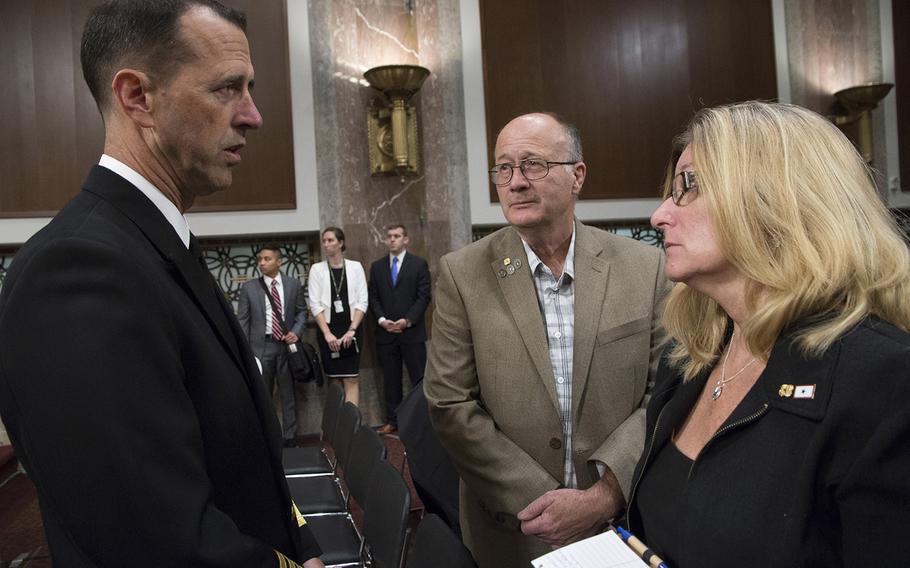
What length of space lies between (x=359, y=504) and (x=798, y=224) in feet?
6.81

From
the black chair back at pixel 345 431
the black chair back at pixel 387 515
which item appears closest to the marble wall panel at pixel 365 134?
the black chair back at pixel 345 431

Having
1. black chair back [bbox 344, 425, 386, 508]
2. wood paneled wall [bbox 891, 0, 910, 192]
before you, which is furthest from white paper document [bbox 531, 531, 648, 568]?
wood paneled wall [bbox 891, 0, 910, 192]

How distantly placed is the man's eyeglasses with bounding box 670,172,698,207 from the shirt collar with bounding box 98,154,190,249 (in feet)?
3.16

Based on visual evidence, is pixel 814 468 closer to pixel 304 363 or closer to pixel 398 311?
pixel 304 363

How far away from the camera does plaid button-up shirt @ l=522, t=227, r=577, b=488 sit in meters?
1.93

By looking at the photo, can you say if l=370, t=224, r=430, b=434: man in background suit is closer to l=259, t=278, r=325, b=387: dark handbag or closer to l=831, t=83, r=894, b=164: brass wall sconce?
l=259, t=278, r=325, b=387: dark handbag

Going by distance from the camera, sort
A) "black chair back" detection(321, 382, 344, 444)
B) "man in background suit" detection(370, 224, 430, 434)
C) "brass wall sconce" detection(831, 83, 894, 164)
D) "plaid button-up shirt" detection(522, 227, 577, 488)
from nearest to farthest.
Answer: "plaid button-up shirt" detection(522, 227, 577, 488) → "black chair back" detection(321, 382, 344, 444) → "man in background suit" detection(370, 224, 430, 434) → "brass wall sconce" detection(831, 83, 894, 164)

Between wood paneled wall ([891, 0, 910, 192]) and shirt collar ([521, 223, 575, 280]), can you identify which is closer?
shirt collar ([521, 223, 575, 280])

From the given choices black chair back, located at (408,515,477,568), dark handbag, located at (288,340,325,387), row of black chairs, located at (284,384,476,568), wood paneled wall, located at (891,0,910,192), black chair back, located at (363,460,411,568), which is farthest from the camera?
wood paneled wall, located at (891,0,910,192)

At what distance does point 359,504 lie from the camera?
8.93ft

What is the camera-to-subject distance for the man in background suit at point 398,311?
257 inches

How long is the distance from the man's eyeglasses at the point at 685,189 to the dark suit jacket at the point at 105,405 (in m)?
0.97

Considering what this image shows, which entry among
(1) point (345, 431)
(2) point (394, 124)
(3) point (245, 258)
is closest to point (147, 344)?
(1) point (345, 431)

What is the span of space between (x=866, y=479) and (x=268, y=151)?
6.50 metres
